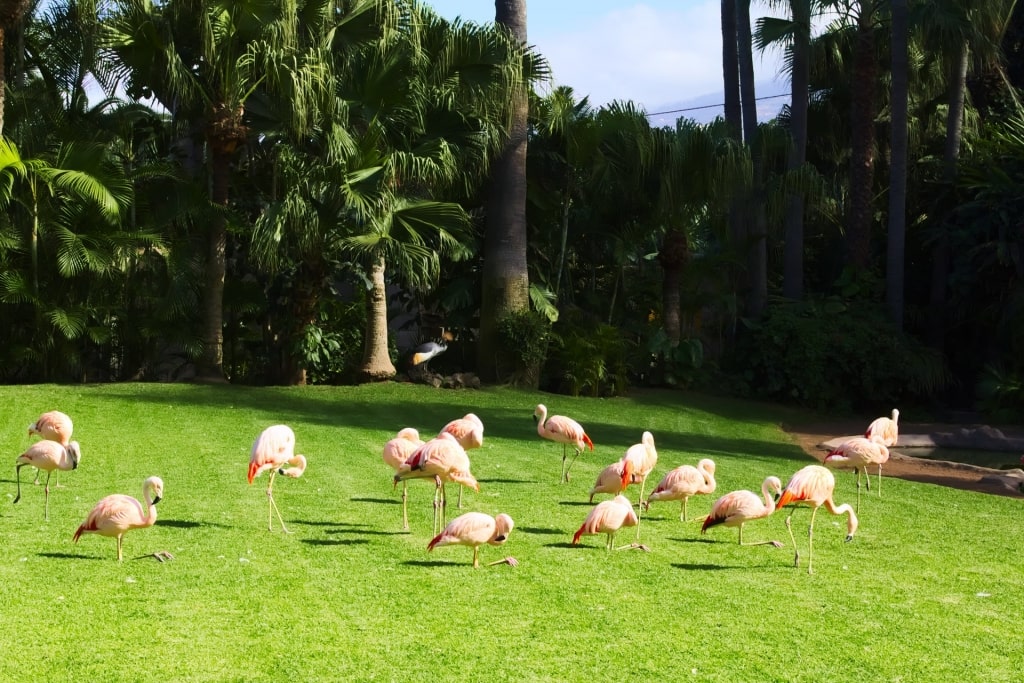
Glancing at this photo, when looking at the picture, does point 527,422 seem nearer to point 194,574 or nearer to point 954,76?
point 194,574

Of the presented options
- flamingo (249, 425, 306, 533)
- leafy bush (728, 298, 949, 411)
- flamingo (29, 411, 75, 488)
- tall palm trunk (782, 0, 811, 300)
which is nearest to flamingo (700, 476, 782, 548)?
flamingo (249, 425, 306, 533)

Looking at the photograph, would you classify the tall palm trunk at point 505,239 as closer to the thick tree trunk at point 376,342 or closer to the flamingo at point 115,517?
the thick tree trunk at point 376,342

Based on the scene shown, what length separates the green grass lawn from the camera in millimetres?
5438

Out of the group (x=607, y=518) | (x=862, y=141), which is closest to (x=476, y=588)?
(x=607, y=518)

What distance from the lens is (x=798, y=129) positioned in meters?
24.4

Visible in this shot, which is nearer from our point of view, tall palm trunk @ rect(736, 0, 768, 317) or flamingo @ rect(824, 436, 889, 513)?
flamingo @ rect(824, 436, 889, 513)

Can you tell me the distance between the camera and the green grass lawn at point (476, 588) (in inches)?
214

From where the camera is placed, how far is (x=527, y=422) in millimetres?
15289

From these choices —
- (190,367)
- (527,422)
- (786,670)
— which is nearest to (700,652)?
(786,670)

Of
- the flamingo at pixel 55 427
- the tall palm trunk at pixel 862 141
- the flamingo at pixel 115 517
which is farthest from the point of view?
the tall palm trunk at pixel 862 141

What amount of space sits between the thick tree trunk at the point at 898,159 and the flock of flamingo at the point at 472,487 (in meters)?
15.0

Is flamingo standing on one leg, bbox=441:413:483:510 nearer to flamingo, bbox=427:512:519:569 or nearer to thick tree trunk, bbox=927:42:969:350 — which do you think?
flamingo, bbox=427:512:519:569

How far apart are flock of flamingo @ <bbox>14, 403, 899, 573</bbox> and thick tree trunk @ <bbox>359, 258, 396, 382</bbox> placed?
912 centimetres

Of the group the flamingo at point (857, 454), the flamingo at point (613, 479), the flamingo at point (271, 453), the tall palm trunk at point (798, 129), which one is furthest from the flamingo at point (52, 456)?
the tall palm trunk at point (798, 129)
